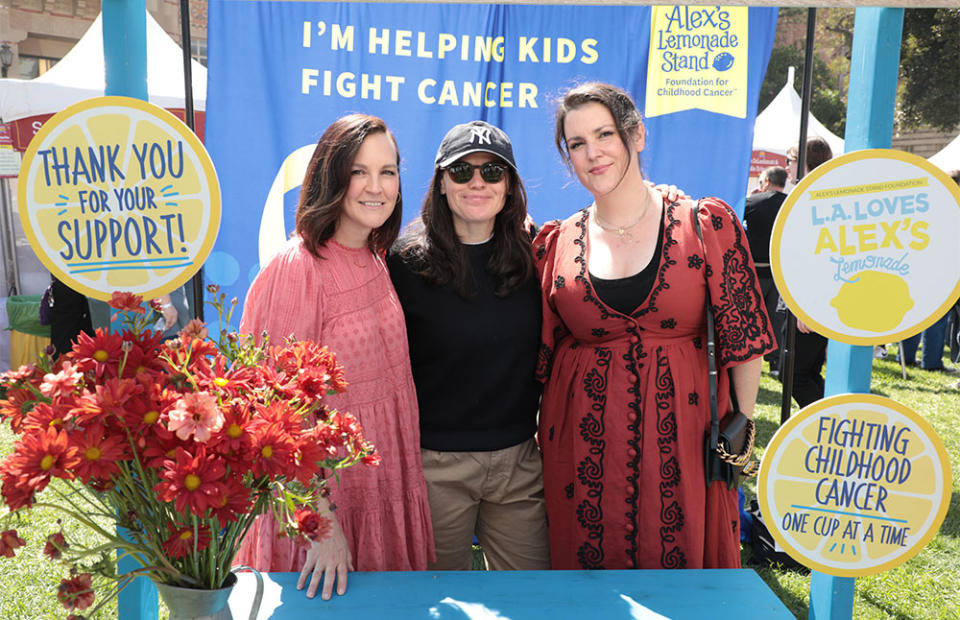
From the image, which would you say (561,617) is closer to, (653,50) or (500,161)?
(500,161)

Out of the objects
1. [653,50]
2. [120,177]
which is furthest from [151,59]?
[120,177]

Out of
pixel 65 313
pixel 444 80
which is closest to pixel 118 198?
pixel 444 80

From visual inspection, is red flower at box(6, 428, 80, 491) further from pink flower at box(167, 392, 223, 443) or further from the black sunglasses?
the black sunglasses

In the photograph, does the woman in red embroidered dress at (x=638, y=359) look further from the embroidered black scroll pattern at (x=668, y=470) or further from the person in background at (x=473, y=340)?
the person in background at (x=473, y=340)

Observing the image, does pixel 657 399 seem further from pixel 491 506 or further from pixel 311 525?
pixel 311 525

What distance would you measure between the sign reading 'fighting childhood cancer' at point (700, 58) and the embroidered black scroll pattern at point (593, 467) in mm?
2119

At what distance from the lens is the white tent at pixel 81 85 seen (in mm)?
6453

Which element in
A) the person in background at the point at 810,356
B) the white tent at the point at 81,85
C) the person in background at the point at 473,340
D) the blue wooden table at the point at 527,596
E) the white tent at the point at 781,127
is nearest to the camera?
the blue wooden table at the point at 527,596

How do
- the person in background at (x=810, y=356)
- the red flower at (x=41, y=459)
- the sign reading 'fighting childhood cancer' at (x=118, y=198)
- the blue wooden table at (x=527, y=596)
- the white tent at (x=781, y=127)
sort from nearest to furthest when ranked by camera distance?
1. the red flower at (x=41, y=459)
2. the blue wooden table at (x=527, y=596)
3. the sign reading 'fighting childhood cancer' at (x=118, y=198)
4. the person in background at (x=810, y=356)
5. the white tent at (x=781, y=127)

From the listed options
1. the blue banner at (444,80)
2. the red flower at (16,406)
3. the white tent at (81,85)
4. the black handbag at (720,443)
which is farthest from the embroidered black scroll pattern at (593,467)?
the white tent at (81,85)

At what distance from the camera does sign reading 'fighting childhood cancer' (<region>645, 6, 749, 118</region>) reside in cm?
352

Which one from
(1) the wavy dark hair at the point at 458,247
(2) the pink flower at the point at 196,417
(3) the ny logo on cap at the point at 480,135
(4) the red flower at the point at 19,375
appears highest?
(3) the ny logo on cap at the point at 480,135

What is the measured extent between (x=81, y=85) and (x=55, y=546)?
21.9 feet

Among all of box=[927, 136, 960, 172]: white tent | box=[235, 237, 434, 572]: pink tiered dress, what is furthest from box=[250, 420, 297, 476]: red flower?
box=[927, 136, 960, 172]: white tent
